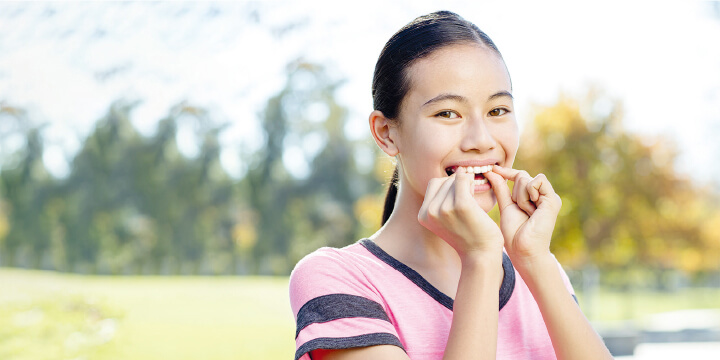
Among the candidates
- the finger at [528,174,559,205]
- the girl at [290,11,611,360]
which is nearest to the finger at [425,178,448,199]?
the girl at [290,11,611,360]

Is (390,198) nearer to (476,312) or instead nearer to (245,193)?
(476,312)

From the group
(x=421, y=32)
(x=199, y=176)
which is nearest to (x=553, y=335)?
(x=421, y=32)

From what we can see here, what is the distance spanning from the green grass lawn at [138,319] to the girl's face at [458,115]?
10.1m

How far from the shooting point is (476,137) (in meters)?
1.34

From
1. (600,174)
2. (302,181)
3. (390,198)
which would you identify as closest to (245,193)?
(302,181)

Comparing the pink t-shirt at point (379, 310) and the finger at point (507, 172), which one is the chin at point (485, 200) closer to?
the finger at point (507, 172)

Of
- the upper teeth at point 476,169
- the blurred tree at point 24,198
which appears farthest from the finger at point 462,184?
the blurred tree at point 24,198

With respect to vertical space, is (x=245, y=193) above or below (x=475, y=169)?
above

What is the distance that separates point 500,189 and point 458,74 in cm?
26

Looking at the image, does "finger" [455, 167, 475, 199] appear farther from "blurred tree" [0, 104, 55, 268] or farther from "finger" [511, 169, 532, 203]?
"blurred tree" [0, 104, 55, 268]

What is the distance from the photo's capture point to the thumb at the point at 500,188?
1374 millimetres

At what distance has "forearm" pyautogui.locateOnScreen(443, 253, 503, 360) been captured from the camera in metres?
1.14

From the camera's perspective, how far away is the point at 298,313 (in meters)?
1.28

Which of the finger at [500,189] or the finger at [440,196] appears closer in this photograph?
the finger at [440,196]
